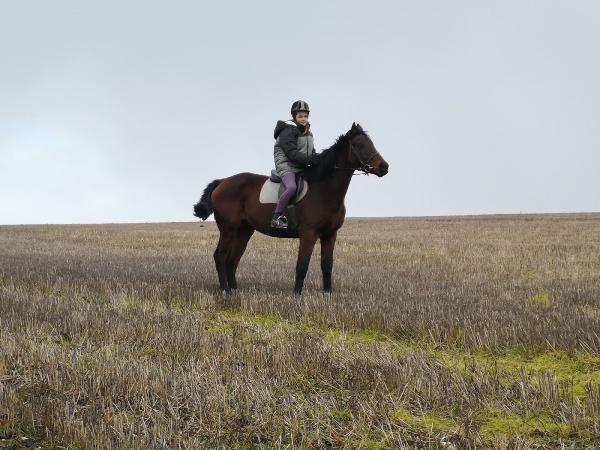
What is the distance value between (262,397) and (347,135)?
5730mm

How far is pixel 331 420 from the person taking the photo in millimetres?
3230

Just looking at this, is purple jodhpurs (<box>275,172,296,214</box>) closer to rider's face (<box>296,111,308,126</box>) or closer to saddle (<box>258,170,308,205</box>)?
saddle (<box>258,170,308,205</box>)

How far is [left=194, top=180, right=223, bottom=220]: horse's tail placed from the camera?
1035 cm

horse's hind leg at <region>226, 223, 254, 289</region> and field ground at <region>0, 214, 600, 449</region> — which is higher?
horse's hind leg at <region>226, 223, 254, 289</region>

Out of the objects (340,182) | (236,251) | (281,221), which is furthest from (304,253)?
(236,251)

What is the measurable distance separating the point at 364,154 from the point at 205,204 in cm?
362

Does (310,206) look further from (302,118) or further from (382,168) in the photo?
(302,118)

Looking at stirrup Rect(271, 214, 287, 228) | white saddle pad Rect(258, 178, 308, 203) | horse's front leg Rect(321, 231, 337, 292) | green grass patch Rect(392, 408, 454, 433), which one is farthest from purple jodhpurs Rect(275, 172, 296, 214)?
green grass patch Rect(392, 408, 454, 433)

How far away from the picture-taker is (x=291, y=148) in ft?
28.6

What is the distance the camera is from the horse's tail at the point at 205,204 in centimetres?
1035

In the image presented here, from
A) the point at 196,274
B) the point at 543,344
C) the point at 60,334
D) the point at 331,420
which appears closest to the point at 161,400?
the point at 331,420

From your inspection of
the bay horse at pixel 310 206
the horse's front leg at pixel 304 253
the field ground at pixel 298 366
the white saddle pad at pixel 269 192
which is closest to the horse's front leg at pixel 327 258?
the bay horse at pixel 310 206

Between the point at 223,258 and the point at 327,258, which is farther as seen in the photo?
the point at 223,258

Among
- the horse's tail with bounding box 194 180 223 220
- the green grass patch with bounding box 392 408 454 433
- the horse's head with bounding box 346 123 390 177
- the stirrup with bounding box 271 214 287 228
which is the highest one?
the horse's head with bounding box 346 123 390 177
